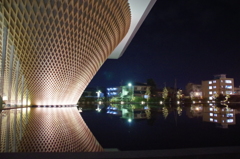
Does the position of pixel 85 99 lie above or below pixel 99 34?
below

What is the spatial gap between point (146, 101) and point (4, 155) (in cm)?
4302

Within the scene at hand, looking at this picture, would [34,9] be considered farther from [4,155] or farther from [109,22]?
[4,155]

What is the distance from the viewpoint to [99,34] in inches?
937

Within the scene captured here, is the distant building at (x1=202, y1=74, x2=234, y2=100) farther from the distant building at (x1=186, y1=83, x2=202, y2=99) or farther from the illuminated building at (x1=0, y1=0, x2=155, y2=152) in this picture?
the illuminated building at (x1=0, y1=0, x2=155, y2=152)

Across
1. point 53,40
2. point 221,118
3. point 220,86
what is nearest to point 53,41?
point 53,40

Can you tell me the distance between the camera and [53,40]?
70.6 ft

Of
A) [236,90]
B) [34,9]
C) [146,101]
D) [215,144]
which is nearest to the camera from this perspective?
[215,144]

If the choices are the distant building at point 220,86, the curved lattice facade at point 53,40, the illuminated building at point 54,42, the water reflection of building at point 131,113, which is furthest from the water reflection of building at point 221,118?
the distant building at point 220,86

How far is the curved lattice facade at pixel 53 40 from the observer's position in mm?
18703

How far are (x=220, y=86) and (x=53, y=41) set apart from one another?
76.0 meters

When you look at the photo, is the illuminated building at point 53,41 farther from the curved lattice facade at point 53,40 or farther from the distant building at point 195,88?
the distant building at point 195,88

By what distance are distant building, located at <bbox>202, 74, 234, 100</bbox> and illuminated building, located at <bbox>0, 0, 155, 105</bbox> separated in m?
64.8

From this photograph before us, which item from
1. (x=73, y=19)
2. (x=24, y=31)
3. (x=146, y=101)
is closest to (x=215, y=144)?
(x=73, y=19)

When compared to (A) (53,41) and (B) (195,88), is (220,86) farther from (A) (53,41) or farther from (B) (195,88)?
(A) (53,41)
